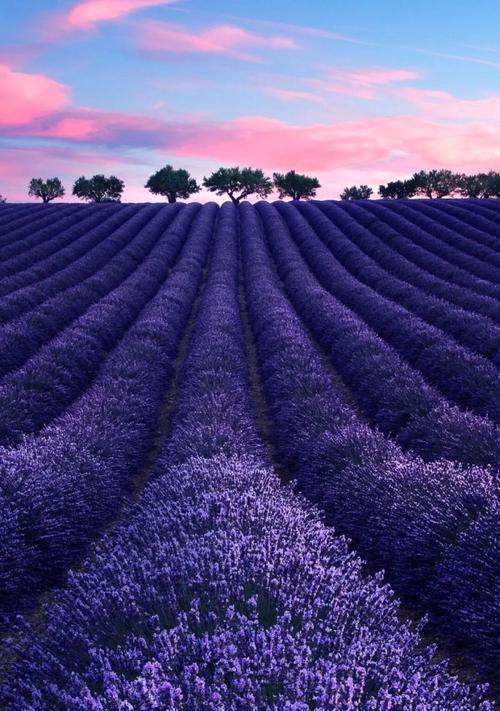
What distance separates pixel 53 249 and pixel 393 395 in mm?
17511

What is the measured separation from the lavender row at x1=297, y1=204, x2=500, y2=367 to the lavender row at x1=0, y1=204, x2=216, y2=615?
16.8ft

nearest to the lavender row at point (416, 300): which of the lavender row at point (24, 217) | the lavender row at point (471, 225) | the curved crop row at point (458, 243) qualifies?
the curved crop row at point (458, 243)

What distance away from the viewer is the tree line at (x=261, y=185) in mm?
55531

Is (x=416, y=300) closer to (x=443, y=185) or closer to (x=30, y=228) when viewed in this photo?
(x=30, y=228)

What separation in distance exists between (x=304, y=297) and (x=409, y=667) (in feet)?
41.6

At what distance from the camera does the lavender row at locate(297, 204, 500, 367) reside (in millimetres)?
10828

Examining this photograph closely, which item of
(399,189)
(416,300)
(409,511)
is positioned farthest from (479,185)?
(409,511)

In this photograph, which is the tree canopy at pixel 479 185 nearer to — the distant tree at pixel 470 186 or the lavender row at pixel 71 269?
the distant tree at pixel 470 186

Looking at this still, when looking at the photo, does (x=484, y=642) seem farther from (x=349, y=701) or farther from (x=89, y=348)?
(x=89, y=348)

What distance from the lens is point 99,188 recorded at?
5900cm

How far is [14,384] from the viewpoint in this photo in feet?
27.9

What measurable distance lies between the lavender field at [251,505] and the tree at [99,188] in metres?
46.3

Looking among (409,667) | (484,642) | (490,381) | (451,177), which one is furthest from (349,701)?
(451,177)

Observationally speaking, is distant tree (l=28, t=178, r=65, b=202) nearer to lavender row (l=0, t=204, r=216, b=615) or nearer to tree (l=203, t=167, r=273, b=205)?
tree (l=203, t=167, r=273, b=205)
